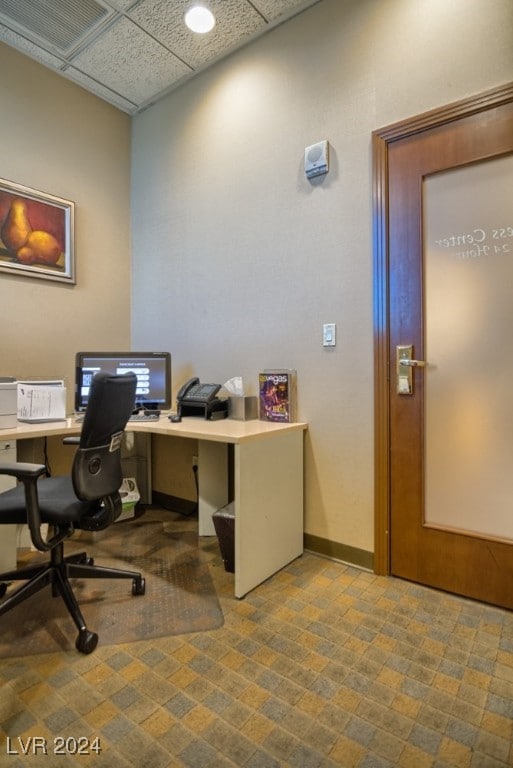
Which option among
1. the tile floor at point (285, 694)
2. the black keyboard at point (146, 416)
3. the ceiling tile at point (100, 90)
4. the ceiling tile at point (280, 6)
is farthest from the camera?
the ceiling tile at point (100, 90)

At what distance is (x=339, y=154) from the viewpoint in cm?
212

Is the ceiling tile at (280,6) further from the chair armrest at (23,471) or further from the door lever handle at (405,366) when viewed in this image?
the chair armrest at (23,471)

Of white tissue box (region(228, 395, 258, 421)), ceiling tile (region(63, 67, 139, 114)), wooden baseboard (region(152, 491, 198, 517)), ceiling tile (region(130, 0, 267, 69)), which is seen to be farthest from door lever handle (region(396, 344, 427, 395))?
ceiling tile (region(63, 67, 139, 114))

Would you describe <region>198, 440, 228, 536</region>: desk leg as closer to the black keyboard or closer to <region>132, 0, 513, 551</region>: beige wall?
the black keyboard

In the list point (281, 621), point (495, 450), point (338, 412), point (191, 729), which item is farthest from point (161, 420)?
point (495, 450)

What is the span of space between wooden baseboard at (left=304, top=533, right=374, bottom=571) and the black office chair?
3.29 ft

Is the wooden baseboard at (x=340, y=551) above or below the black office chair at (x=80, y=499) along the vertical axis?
below

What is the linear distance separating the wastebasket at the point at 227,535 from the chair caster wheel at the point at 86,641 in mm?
720

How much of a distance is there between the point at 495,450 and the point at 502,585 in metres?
0.58

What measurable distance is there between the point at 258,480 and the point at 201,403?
679 mm

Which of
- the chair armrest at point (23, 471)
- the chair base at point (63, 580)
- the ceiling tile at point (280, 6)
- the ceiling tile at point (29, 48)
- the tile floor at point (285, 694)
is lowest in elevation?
the tile floor at point (285, 694)

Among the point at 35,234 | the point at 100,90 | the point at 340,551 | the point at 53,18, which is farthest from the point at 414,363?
the point at 100,90

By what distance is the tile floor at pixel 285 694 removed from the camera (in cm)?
105

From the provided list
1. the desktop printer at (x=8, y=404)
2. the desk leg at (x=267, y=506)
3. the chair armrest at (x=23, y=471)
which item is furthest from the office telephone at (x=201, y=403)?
the chair armrest at (x=23, y=471)
